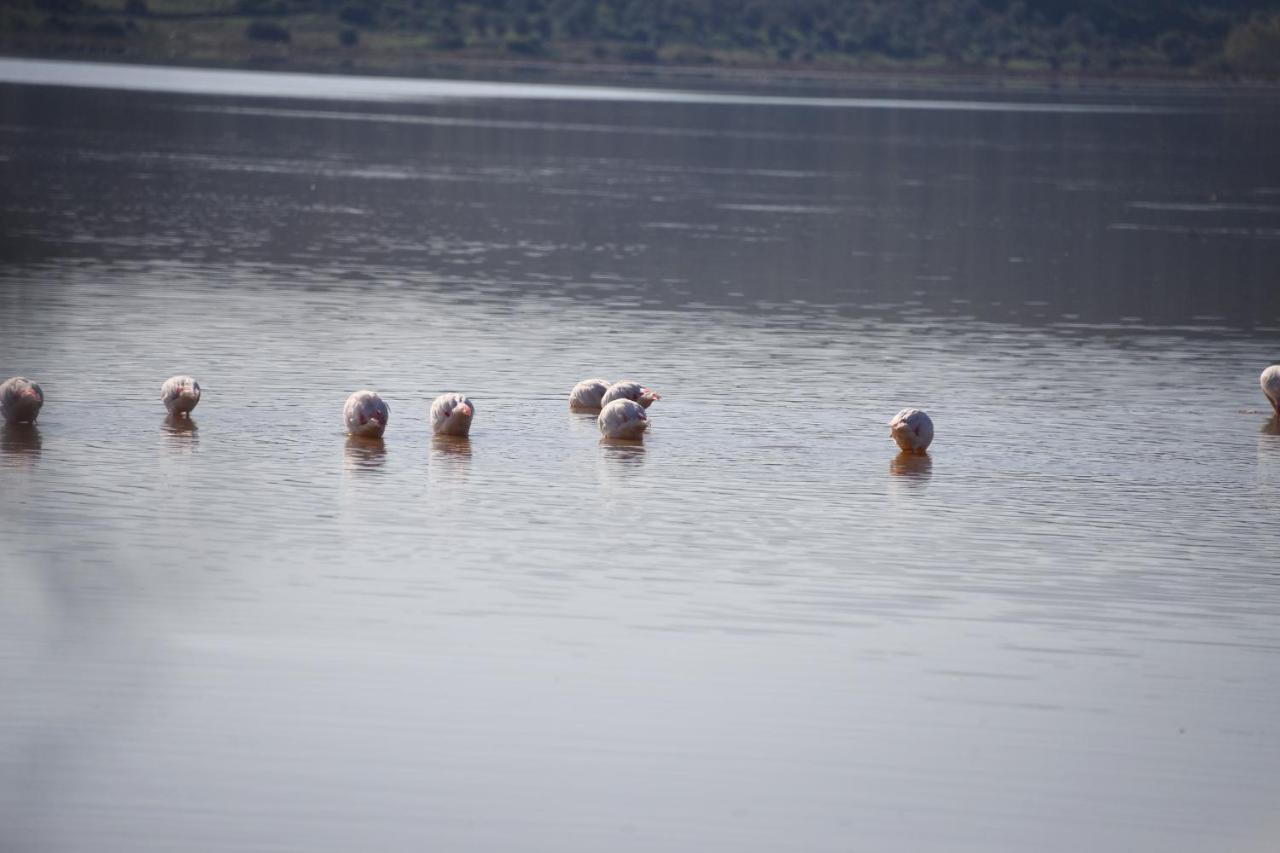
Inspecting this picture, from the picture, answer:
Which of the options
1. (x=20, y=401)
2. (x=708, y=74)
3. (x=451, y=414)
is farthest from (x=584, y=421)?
(x=708, y=74)

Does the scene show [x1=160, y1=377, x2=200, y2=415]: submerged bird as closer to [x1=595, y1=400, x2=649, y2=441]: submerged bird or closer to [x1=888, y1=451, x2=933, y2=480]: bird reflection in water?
[x1=595, y1=400, x2=649, y2=441]: submerged bird

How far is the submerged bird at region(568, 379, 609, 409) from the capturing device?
1731cm

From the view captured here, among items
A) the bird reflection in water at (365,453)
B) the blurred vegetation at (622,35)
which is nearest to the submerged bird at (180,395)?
the bird reflection in water at (365,453)

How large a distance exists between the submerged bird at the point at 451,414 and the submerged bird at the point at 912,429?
9.77 ft

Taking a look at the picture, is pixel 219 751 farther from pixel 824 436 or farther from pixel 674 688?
pixel 824 436

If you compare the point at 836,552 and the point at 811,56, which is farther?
the point at 811,56

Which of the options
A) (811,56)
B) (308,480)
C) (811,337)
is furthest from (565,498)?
(811,56)

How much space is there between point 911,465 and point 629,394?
2.36m

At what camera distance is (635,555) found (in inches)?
490

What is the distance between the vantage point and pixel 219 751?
8.81 m

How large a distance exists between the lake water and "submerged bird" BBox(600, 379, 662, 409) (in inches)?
13.0

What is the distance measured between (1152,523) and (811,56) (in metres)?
163

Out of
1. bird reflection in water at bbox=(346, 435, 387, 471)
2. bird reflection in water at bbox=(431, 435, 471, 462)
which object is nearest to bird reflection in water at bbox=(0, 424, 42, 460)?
bird reflection in water at bbox=(346, 435, 387, 471)

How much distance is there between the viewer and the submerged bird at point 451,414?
1589 cm
